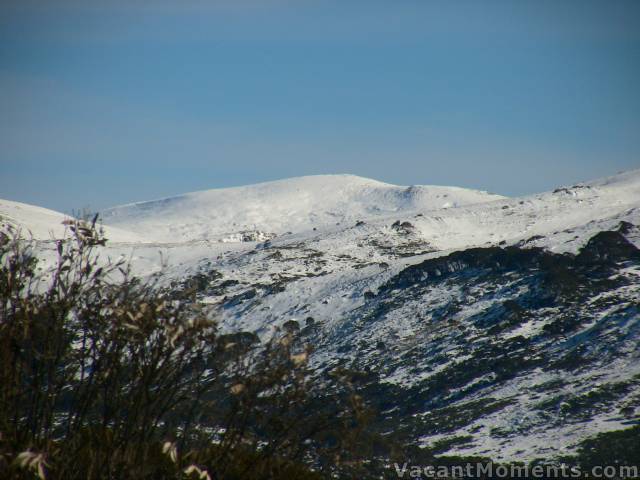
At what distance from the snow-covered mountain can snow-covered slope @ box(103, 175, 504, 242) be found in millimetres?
54640

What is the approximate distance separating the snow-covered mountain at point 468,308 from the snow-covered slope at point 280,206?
54.6 meters

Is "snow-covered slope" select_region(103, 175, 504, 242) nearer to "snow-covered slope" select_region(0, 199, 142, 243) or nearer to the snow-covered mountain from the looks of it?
"snow-covered slope" select_region(0, 199, 142, 243)

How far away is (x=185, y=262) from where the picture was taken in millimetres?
82125

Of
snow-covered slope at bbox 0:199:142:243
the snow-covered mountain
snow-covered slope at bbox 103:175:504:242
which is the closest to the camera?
the snow-covered mountain

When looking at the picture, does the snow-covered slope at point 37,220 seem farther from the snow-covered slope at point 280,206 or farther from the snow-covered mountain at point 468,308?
the snow-covered mountain at point 468,308

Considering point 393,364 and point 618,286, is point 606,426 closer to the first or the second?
point 393,364

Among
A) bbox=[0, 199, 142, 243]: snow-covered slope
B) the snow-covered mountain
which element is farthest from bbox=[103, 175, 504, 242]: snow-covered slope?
the snow-covered mountain

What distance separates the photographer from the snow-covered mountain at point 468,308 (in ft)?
106

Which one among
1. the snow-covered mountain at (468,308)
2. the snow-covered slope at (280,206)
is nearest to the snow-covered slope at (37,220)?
the snow-covered slope at (280,206)

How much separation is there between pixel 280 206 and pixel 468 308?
403 ft

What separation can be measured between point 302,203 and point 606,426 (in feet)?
480

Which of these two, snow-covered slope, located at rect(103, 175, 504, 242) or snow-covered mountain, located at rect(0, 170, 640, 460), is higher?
snow-covered slope, located at rect(103, 175, 504, 242)

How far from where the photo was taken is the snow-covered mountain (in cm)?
3238

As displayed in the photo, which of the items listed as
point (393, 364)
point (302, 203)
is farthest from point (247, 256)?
point (302, 203)
